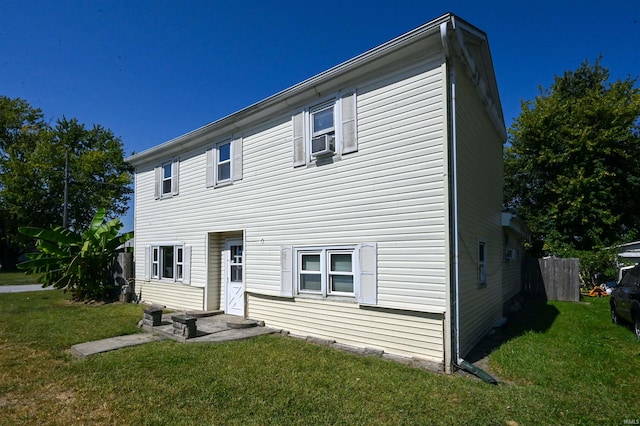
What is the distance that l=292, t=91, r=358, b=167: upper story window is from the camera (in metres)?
8.15

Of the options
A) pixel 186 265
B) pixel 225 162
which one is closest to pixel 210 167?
pixel 225 162

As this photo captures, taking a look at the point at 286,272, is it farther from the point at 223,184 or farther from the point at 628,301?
the point at 628,301

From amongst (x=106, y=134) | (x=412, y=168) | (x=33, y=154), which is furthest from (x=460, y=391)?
(x=106, y=134)

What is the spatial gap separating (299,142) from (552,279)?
41.7 feet

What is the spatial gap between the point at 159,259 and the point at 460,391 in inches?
466

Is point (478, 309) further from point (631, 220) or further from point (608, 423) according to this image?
point (631, 220)

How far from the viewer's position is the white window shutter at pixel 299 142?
9.00 meters

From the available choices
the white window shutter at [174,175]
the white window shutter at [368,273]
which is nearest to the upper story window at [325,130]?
the white window shutter at [368,273]

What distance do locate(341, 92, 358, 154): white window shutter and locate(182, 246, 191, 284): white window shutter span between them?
709cm

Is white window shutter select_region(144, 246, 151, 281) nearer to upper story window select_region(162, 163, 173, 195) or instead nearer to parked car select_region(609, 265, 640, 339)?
upper story window select_region(162, 163, 173, 195)

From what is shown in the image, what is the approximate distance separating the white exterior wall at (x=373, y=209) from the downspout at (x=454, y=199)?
7.5 inches

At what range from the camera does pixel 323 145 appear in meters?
8.62

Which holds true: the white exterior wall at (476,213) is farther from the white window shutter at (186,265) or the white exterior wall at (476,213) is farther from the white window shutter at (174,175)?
the white window shutter at (174,175)

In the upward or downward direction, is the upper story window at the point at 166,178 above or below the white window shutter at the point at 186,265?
above
